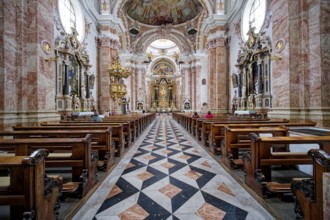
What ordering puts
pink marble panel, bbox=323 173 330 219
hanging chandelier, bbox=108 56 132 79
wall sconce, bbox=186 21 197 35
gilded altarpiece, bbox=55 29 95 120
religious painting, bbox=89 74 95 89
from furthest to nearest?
wall sconce, bbox=186 21 197 35
hanging chandelier, bbox=108 56 132 79
religious painting, bbox=89 74 95 89
gilded altarpiece, bbox=55 29 95 120
pink marble panel, bbox=323 173 330 219

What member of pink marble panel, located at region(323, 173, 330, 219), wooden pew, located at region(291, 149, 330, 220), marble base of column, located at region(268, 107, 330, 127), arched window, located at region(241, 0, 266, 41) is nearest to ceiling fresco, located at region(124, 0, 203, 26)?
arched window, located at region(241, 0, 266, 41)

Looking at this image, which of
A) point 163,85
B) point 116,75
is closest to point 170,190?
point 116,75

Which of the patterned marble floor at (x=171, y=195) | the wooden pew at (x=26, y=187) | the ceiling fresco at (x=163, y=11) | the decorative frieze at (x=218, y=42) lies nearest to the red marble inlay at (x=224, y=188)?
the patterned marble floor at (x=171, y=195)

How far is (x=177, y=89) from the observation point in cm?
3136

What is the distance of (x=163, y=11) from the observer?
60.6 feet

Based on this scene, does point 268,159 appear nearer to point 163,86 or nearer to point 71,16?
point 71,16

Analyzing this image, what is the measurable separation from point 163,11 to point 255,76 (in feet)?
45.3

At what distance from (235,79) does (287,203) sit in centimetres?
910

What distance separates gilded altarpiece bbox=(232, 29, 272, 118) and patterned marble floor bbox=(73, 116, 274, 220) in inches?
197

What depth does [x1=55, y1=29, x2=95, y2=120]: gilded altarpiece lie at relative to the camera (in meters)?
7.17

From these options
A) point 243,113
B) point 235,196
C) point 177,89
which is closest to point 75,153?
point 235,196

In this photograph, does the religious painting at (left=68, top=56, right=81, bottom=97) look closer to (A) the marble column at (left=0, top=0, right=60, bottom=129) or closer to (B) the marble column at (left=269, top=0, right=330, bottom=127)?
(A) the marble column at (left=0, top=0, right=60, bottom=129)

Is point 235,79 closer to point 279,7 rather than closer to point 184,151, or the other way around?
point 279,7

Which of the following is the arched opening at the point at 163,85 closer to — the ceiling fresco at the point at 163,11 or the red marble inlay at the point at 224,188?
the ceiling fresco at the point at 163,11
